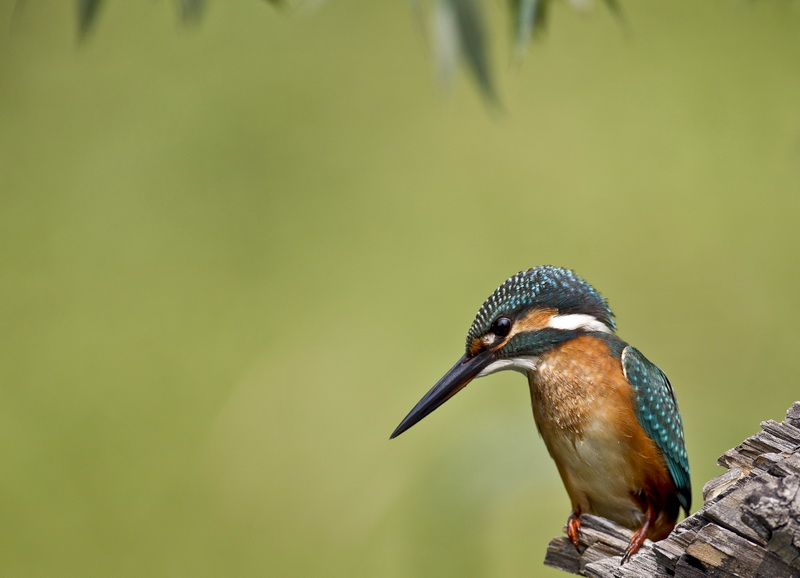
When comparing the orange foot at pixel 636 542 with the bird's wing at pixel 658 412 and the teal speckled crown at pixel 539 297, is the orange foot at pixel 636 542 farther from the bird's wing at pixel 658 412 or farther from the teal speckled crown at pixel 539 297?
the teal speckled crown at pixel 539 297

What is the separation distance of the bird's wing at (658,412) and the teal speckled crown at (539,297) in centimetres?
10

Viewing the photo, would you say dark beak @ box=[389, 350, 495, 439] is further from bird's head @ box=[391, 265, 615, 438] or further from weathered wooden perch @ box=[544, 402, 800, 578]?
weathered wooden perch @ box=[544, 402, 800, 578]

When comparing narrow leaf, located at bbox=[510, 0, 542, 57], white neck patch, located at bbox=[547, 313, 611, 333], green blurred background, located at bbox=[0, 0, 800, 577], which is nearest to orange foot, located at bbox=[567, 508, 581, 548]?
white neck patch, located at bbox=[547, 313, 611, 333]

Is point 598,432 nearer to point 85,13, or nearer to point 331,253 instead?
point 85,13

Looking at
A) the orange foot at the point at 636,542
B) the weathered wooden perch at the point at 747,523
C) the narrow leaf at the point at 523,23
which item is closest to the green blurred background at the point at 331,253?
the orange foot at the point at 636,542

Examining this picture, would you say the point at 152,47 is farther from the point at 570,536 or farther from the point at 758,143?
the point at 570,536

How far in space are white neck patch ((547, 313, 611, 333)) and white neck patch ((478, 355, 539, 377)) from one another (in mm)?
60

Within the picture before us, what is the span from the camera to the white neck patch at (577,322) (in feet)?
4.50

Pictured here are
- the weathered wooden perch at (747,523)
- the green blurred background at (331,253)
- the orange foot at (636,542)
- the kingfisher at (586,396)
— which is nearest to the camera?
the weathered wooden perch at (747,523)

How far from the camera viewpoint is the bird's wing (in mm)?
1317

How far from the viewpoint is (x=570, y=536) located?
1.32m

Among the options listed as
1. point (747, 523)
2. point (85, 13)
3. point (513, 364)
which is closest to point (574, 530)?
point (513, 364)

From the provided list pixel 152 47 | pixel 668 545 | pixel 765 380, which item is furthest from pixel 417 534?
pixel 152 47

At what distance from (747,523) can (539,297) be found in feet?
1.88
